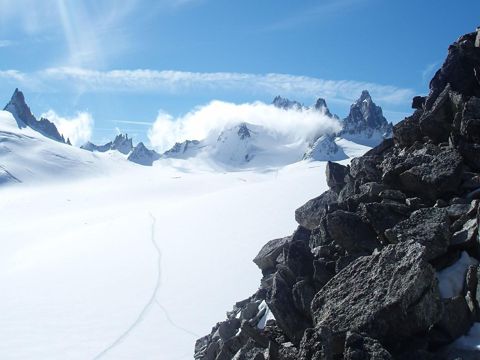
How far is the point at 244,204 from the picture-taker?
45531 mm

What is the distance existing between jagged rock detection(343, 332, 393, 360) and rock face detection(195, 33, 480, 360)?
2 cm

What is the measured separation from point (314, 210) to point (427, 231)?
6973mm

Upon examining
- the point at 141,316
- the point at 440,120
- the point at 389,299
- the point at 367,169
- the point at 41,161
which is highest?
the point at 41,161

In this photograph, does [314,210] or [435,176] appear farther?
[314,210]

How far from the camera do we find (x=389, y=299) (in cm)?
878

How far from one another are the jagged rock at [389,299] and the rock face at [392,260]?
0.02 meters

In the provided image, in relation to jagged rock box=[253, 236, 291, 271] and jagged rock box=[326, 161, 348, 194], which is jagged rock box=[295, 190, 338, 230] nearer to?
jagged rock box=[253, 236, 291, 271]

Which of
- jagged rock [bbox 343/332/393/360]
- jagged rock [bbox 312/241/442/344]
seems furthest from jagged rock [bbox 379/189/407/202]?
jagged rock [bbox 343/332/393/360]

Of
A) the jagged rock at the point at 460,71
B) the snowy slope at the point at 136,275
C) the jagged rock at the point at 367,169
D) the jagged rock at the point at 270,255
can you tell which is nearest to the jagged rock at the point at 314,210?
the jagged rock at the point at 270,255

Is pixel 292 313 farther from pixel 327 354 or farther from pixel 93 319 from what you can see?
pixel 93 319

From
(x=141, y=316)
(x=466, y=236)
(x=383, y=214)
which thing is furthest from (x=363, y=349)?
(x=141, y=316)

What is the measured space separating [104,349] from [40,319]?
18.6ft

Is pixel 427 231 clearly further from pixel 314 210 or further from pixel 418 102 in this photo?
pixel 418 102

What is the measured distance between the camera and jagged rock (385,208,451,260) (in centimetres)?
1026
